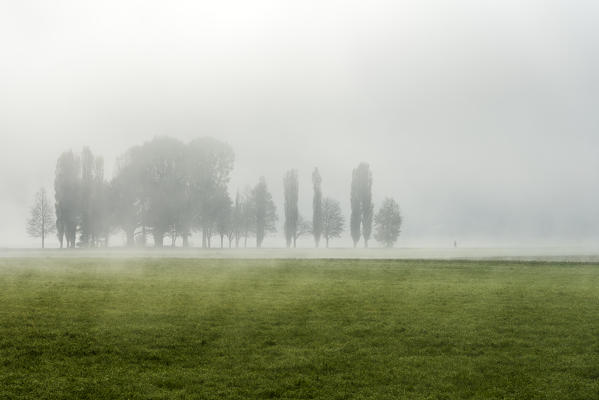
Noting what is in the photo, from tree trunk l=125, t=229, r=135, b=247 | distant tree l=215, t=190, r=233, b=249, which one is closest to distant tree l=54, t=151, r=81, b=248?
tree trunk l=125, t=229, r=135, b=247

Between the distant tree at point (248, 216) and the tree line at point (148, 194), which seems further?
the distant tree at point (248, 216)

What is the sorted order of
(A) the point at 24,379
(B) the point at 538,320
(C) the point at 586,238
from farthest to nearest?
(C) the point at 586,238 < (B) the point at 538,320 < (A) the point at 24,379

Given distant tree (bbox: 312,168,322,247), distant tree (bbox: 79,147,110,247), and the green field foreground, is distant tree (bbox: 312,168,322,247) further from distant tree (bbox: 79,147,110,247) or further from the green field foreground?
the green field foreground

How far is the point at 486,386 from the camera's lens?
37.9ft

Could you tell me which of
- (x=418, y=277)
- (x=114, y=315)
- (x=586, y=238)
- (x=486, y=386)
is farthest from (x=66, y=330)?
(x=586, y=238)

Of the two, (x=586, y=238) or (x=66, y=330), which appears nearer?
(x=66, y=330)

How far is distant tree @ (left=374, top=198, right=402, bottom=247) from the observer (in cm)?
10994

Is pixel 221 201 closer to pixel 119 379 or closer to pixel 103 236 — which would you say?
pixel 103 236

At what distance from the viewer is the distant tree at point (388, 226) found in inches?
4328

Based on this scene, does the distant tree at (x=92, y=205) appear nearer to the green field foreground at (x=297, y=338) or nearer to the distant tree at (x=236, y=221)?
the distant tree at (x=236, y=221)

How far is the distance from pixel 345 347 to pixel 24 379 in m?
7.87

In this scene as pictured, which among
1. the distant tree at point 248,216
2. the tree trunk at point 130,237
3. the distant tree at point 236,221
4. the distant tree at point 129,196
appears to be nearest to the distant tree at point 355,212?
the distant tree at point 248,216

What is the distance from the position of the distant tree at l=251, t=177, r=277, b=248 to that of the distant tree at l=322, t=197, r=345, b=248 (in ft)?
36.8

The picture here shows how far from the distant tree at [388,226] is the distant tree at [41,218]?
6342 centimetres
